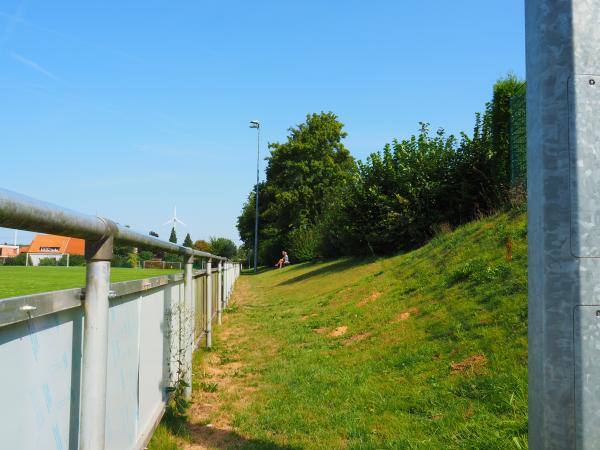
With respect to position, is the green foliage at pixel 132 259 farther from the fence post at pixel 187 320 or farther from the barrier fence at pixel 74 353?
the fence post at pixel 187 320

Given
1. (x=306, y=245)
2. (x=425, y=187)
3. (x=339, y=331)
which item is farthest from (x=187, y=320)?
(x=306, y=245)

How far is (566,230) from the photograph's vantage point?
1.94m

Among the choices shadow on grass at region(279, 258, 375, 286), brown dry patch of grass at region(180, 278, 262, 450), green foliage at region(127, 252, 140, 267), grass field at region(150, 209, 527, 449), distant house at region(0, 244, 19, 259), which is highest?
distant house at region(0, 244, 19, 259)

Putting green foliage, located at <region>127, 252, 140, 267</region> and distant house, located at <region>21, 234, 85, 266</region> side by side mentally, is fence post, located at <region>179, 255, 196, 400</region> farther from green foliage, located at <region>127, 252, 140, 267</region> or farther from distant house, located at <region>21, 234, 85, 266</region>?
distant house, located at <region>21, 234, 85, 266</region>

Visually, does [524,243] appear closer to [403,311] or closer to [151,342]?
[403,311]

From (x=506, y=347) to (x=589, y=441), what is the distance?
156 inches

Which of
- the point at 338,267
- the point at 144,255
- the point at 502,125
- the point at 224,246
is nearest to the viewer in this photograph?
the point at 144,255

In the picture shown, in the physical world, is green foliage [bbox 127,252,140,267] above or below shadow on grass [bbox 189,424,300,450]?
above

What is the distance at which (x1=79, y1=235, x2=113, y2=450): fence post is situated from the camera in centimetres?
209

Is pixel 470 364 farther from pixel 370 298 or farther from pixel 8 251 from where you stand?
pixel 370 298

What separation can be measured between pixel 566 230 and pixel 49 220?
5.52 ft

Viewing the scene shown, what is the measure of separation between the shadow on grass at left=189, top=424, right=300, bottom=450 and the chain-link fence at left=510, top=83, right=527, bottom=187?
11108mm

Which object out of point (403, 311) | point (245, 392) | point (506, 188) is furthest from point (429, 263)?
point (245, 392)

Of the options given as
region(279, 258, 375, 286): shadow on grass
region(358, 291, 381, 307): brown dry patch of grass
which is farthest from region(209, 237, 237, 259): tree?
region(358, 291, 381, 307): brown dry patch of grass
